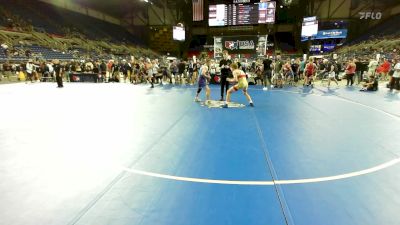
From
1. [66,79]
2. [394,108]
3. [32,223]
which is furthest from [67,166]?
[66,79]

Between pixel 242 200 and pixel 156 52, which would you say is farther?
pixel 156 52

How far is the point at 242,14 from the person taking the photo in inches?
1119

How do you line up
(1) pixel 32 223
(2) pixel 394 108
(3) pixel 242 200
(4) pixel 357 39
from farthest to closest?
(4) pixel 357 39
(2) pixel 394 108
(3) pixel 242 200
(1) pixel 32 223

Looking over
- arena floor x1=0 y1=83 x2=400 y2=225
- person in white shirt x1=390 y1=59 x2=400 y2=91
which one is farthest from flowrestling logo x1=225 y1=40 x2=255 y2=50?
arena floor x1=0 y1=83 x2=400 y2=225

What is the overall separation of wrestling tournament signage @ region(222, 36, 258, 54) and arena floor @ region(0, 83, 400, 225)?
14611 mm

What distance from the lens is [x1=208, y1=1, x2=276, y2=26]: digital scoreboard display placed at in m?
27.4

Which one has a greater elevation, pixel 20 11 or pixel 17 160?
pixel 20 11

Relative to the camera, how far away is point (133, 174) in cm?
390

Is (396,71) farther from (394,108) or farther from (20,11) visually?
(20,11)

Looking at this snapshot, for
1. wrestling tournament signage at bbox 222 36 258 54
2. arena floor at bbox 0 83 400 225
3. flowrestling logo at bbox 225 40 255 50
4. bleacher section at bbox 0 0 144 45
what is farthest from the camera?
bleacher section at bbox 0 0 144 45

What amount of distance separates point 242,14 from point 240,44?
29.1ft

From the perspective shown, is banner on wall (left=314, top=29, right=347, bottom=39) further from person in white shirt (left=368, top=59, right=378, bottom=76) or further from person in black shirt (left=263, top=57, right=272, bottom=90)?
person in black shirt (left=263, top=57, right=272, bottom=90)

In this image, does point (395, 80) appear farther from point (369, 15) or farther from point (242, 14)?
point (369, 15)

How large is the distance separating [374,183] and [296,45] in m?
43.4
